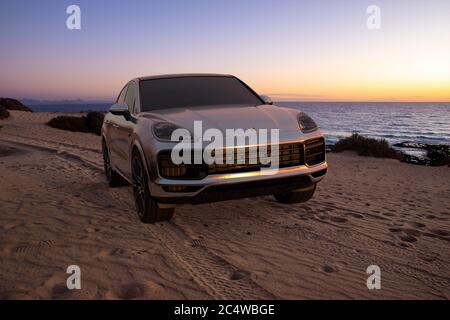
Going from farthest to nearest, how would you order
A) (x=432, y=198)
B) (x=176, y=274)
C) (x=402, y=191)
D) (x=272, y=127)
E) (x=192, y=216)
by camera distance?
(x=402, y=191) → (x=432, y=198) → (x=192, y=216) → (x=272, y=127) → (x=176, y=274)

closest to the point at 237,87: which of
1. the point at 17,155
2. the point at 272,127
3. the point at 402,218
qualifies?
the point at 272,127

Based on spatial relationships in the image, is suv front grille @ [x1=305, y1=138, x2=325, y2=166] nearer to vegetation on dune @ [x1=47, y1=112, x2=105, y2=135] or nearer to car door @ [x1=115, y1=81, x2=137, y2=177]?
car door @ [x1=115, y1=81, x2=137, y2=177]

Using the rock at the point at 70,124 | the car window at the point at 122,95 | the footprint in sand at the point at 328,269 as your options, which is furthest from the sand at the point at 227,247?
the rock at the point at 70,124

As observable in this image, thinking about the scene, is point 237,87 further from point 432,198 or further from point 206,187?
point 432,198

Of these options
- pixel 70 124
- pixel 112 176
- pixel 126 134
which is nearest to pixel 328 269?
pixel 126 134

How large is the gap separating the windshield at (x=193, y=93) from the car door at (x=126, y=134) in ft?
0.81

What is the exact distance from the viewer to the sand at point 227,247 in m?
2.81

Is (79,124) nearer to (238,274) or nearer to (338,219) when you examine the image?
(338,219)

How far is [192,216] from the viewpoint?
459cm

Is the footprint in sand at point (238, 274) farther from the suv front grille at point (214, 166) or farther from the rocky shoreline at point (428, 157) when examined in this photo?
the rocky shoreline at point (428, 157)

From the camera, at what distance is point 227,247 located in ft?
11.9

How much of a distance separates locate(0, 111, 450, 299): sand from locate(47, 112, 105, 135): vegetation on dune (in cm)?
1546

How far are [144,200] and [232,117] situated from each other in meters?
1.32

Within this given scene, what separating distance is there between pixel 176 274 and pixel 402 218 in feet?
9.86
